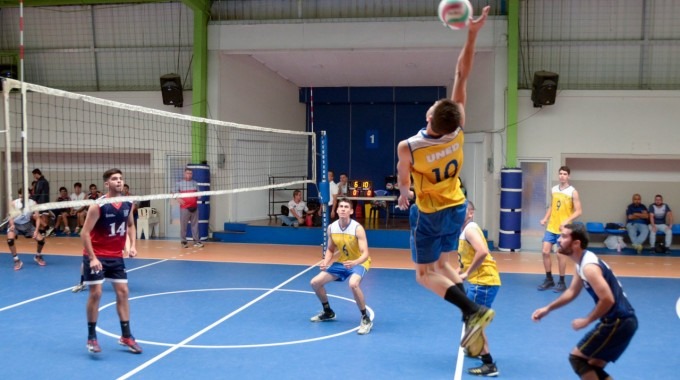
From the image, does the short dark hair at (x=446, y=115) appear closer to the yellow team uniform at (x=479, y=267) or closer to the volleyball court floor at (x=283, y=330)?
the yellow team uniform at (x=479, y=267)

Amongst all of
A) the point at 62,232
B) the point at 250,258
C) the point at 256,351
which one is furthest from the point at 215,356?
the point at 62,232

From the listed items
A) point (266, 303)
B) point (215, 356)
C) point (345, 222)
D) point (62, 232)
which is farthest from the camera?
point (62, 232)

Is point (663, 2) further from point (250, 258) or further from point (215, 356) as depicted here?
point (215, 356)

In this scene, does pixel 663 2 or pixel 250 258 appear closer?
pixel 250 258

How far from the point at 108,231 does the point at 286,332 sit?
87.9 inches

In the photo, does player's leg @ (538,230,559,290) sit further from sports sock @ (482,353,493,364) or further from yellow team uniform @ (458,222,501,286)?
sports sock @ (482,353,493,364)

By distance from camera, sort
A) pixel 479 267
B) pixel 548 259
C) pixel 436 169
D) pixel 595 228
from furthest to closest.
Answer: pixel 595 228
pixel 548 259
pixel 479 267
pixel 436 169

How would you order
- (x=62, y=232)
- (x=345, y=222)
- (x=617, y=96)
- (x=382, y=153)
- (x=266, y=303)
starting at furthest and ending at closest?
(x=382, y=153)
(x=62, y=232)
(x=617, y=96)
(x=266, y=303)
(x=345, y=222)

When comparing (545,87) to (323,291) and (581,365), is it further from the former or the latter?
(581,365)

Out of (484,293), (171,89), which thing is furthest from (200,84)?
(484,293)

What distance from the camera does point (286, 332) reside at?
23.7 ft

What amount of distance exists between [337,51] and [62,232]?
30.5 feet

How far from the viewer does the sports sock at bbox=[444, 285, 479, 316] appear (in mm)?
4590

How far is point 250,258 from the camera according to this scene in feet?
43.2
